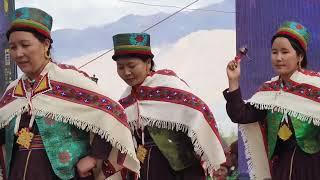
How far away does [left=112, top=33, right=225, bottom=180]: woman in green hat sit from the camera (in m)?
3.86

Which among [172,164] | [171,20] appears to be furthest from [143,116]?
[171,20]

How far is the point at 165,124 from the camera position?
153 inches

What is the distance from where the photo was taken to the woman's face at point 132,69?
12.8 feet

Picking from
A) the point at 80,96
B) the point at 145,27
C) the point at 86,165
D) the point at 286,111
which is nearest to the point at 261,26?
the point at 286,111

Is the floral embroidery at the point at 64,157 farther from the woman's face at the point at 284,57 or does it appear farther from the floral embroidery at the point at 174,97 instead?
the woman's face at the point at 284,57

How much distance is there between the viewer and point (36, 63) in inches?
118

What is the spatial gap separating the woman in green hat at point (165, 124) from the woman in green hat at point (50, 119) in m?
0.77

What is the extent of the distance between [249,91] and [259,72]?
0.64 ft

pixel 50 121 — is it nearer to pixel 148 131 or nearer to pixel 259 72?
pixel 148 131

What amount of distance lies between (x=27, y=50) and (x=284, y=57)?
155 centimetres

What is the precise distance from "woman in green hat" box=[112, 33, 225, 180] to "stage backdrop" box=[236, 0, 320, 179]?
1.77 m

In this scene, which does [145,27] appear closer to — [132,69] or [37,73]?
[132,69]

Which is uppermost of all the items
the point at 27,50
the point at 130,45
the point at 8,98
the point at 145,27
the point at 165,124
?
the point at 145,27

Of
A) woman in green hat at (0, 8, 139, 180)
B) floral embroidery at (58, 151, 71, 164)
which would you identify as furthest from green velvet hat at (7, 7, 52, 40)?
floral embroidery at (58, 151, 71, 164)
